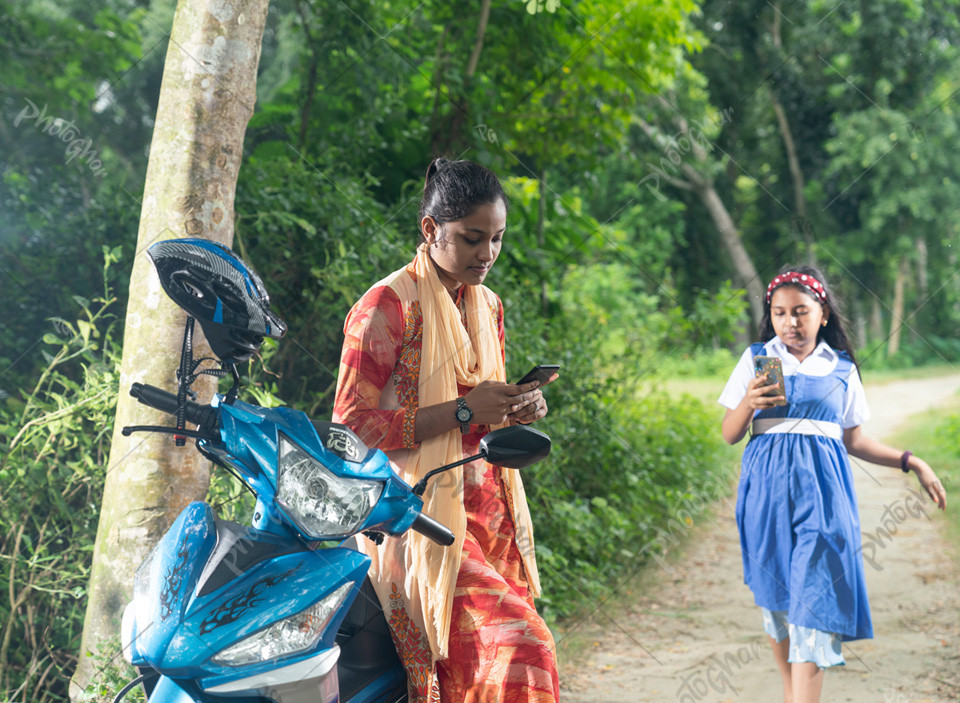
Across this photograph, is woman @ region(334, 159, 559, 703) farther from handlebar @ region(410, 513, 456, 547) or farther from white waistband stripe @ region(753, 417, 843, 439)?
white waistband stripe @ region(753, 417, 843, 439)

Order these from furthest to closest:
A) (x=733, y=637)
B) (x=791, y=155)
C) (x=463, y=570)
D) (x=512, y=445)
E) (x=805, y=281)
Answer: (x=791, y=155) → (x=733, y=637) → (x=805, y=281) → (x=463, y=570) → (x=512, y=445)

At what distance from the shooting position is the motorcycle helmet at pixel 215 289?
4.69ft

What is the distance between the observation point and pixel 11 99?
6.68 metres

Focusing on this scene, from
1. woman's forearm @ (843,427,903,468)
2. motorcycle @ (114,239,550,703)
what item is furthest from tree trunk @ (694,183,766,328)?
motorcycle @ (114,239,550,703)

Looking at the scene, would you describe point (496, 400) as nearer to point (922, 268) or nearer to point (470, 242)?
point (470, 242)

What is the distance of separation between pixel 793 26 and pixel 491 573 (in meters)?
18.6

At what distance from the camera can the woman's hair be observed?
2.00 meters

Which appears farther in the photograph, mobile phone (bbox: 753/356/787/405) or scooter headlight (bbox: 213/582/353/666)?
mobile phone (bbox: 753/356/787/405)

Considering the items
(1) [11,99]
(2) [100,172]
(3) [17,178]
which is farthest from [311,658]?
(1) [11,99]

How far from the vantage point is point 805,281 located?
3018 millimetres

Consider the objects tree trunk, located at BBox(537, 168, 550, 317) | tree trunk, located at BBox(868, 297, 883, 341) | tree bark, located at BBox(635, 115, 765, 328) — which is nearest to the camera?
tree trunk, located at BBox(537, 168, 550, 317)

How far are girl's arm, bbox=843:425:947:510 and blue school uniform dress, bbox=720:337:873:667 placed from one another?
60 millimetres

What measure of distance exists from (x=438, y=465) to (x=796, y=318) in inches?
68.6

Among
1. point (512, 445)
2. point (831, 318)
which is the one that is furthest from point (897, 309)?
point (512, 445)
